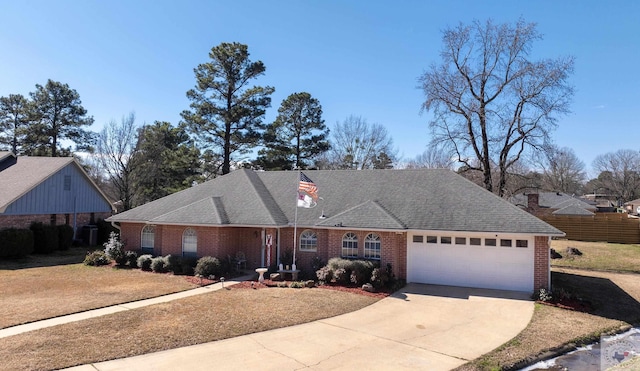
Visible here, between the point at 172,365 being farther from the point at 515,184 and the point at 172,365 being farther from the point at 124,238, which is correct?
the point at 515,184

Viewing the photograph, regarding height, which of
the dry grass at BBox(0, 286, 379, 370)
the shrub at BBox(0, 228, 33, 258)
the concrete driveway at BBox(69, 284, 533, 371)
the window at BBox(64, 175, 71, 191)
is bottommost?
the concrete driveway at BBox(69, 284, 533, 371)

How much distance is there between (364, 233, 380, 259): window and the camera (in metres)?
16.0

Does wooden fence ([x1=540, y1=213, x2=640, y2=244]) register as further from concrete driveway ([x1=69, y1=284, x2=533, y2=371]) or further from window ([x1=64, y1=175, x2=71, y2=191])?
window ([x1=64, y1=175, x2=71, y2=191])

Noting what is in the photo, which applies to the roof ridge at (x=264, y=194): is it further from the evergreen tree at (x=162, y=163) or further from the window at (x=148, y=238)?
the evergreen tree at (x=162, y=163)

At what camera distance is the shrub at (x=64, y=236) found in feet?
78.8

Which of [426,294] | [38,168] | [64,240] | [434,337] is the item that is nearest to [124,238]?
[64,240]

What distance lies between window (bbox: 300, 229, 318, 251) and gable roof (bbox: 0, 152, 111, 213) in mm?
16786

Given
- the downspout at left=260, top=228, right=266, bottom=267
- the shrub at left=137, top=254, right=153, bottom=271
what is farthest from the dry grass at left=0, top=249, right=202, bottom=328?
the downspout at left=260, top=228, right=266, bottom=267

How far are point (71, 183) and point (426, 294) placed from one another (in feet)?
80.3

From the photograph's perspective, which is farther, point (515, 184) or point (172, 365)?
point (515, 184)

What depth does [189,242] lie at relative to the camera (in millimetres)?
18125

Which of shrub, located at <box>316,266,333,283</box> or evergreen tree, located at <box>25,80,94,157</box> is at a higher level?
evergreen tree, located at <box>25,80,94,157</box>

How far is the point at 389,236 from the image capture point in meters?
15.6

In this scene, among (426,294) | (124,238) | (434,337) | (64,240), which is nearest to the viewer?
(434,337)
